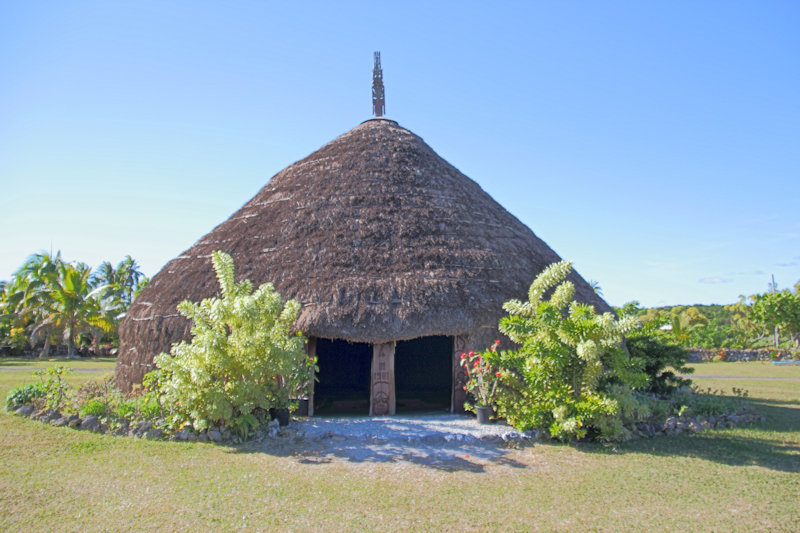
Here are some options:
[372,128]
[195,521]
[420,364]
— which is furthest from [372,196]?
[195,521]

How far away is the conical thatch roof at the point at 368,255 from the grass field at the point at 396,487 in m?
2.92

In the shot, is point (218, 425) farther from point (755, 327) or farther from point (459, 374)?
point (755, 327)

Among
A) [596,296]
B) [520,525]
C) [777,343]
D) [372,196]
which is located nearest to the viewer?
[520,525]

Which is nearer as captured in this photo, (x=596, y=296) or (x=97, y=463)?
(x=97, y=463)

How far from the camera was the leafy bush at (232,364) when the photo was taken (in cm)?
774

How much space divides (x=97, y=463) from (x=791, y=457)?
9301mm

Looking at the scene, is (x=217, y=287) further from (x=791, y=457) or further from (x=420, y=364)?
(x=791, y=457)

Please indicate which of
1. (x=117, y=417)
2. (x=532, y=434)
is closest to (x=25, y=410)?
(x=117, y=417)

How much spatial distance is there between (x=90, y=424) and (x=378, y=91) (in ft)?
42.2

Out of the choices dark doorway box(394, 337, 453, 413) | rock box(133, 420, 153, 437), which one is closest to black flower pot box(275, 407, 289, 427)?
rock box(133, 420, 153, 437)

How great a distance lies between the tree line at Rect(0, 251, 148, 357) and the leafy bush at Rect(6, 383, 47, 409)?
1749 centimetres

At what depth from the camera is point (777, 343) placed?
34.1 meters

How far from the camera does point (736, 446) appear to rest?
7.78 metres

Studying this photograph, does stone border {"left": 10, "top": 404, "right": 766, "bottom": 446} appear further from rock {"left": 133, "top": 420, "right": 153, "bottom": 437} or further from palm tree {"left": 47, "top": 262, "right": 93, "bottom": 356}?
palm tree {"left": 47, "top": 262, "right": 93, "bottom": 356}
